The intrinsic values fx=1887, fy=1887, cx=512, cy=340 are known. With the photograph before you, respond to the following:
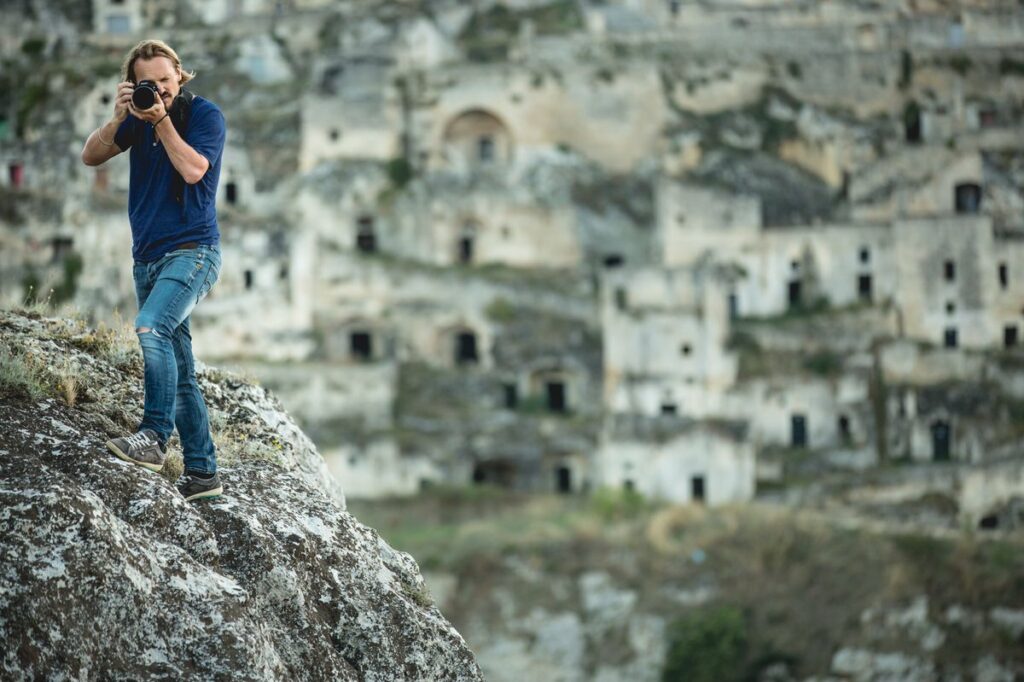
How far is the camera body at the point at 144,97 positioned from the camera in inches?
376

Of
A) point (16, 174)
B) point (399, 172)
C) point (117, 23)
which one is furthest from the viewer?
point (117, 23)

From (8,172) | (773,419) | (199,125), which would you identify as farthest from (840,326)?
(199,125)

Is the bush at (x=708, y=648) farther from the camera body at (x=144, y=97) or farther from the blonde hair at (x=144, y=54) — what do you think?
the camera body at (x=144, y=97)

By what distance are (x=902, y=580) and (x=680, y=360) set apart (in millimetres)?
9759

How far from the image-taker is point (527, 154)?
6475 cm

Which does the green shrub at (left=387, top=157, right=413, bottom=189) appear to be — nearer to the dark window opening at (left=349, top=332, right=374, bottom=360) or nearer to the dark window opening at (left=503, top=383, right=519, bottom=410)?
the dark window opening at (left=349, top=332, right=374, bottom=360)

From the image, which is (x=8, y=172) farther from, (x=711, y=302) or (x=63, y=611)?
(x=63, y=611)

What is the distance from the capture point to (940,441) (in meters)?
54.2

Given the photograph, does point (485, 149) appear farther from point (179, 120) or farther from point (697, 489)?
point (179, 120)

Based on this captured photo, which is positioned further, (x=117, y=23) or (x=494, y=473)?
(x=117, y=23)

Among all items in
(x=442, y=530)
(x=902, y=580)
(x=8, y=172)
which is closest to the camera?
(x=902, y=580)

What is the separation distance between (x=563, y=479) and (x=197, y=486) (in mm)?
47585

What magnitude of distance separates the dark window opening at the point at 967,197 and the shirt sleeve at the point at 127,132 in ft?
171

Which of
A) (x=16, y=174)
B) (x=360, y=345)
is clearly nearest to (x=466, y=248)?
(x=360, y=345)
